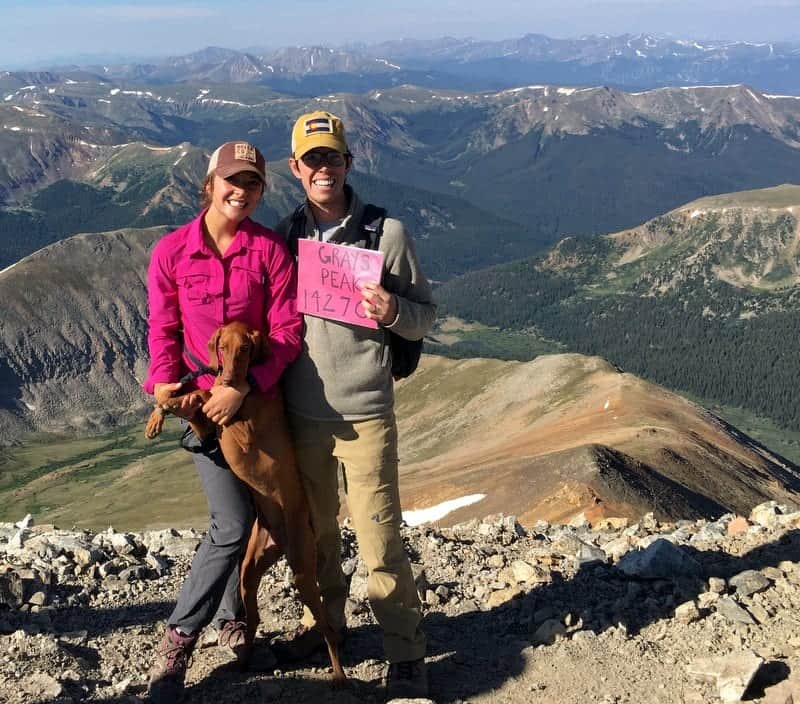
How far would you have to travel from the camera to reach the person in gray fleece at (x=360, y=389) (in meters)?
9.16

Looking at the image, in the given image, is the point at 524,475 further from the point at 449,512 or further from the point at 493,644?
the point at 493,644

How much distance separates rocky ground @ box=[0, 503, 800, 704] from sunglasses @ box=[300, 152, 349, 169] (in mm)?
6518

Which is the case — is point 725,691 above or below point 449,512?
above

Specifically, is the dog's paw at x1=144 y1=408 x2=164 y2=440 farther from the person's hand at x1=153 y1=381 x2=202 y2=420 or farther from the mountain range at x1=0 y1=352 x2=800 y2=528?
the mountain range at x1=0 y1=352 x2=800 y2=528

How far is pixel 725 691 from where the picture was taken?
382 inches

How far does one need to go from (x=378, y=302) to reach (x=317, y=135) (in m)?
2.06

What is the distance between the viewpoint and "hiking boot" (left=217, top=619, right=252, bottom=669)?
34.1 ft

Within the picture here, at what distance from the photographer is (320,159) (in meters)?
9.09

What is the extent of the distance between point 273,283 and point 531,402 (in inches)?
3353

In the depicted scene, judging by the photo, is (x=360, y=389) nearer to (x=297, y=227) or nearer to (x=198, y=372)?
(x=198, y=372)

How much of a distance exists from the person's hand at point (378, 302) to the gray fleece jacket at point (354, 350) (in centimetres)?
27

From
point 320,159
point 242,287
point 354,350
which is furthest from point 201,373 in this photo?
point 320,159

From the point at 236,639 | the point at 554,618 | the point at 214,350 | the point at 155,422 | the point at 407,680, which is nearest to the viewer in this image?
the point at 214,350

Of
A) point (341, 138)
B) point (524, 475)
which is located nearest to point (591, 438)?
point (524, 475)
